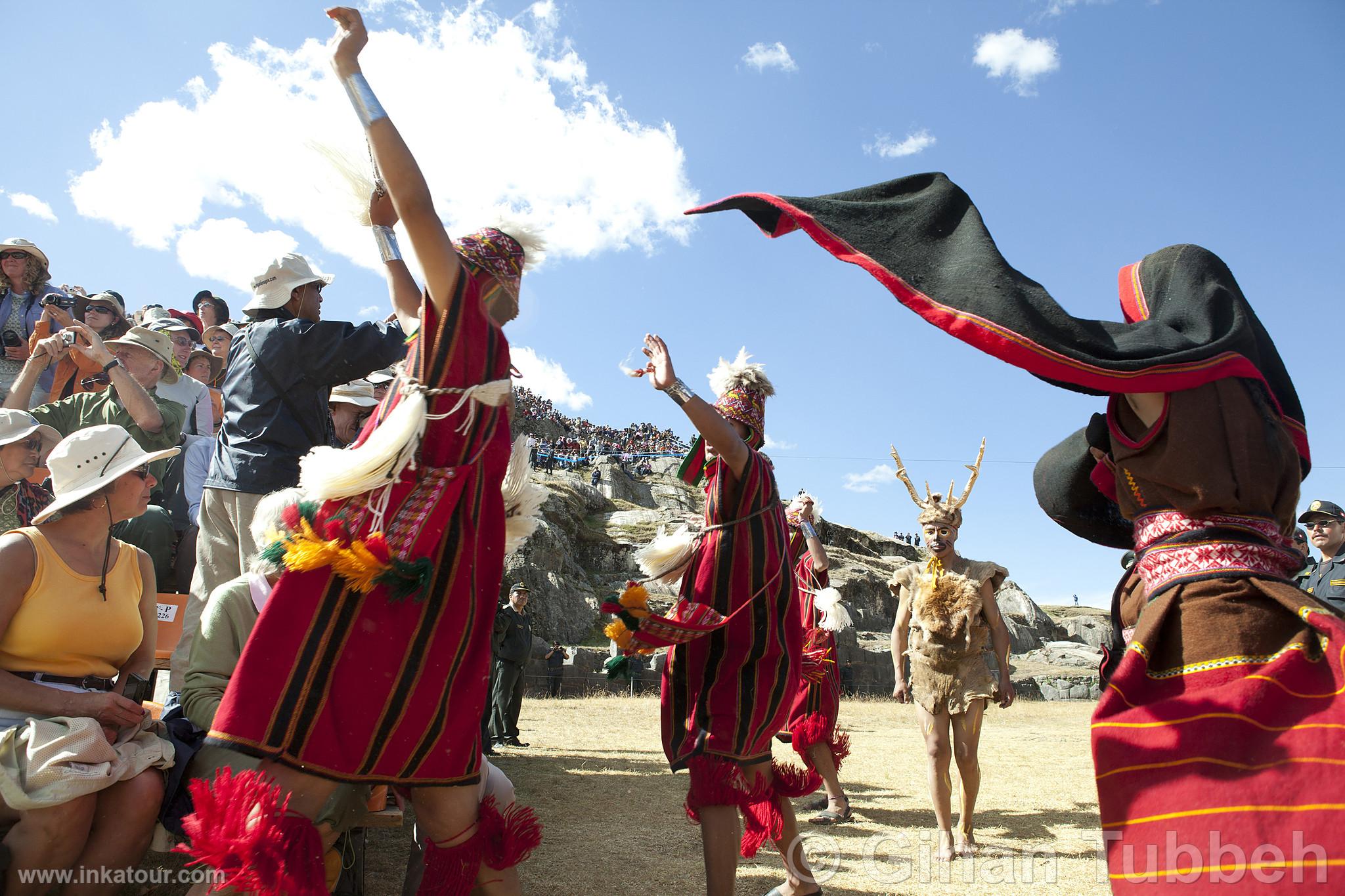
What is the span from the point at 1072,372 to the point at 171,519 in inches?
197

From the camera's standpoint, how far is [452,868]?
2182 mm

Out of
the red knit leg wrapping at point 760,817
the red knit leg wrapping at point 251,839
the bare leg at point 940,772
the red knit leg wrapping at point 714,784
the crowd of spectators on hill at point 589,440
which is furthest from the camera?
the crowd of spectators on hill at point 589,440

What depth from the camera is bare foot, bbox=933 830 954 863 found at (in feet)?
15.8

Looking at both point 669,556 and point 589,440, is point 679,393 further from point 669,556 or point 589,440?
point 589,440

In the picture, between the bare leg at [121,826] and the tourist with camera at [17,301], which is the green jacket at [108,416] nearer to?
the tourist with camera at [17,301]

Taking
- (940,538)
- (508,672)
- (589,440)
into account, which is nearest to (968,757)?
(940,538)

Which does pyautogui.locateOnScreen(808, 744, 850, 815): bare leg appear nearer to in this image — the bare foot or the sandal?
the sandal

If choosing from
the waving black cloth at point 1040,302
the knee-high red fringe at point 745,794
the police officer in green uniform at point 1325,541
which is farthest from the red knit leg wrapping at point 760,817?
the police officer in green uniform at point 1325,541

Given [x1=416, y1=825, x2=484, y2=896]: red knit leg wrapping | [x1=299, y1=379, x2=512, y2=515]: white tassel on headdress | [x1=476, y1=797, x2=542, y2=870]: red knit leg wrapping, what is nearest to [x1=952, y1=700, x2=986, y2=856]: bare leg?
[x1=476, y1=797, x2=542, y2=870]: red knit leg wrapping

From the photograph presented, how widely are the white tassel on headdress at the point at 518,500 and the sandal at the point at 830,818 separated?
4.14 meters

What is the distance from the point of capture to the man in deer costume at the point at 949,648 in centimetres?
524

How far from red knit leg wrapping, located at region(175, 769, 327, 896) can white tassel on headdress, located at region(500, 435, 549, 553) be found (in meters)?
0.97

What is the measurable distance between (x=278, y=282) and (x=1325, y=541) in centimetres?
750

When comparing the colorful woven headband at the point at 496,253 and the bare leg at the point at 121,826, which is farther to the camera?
the bare leg at the point at 121,826
